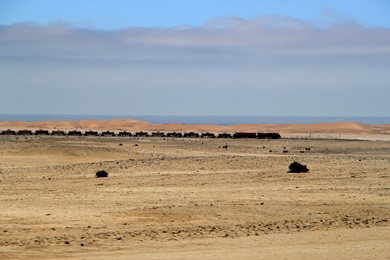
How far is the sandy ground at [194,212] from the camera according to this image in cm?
1325

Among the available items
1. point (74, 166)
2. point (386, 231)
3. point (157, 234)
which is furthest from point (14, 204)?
point (74, 166)

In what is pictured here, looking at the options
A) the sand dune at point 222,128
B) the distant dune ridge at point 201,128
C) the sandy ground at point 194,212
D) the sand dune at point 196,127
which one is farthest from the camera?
the sand dune at point 196,127

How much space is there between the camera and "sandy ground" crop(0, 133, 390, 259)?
13.2m

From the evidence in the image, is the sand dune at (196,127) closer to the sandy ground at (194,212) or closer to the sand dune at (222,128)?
the sand dune at (222,128)

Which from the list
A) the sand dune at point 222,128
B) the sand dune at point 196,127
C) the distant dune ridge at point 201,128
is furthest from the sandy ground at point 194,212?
the sand dune at point 196,127

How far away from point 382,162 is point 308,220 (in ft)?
63.2

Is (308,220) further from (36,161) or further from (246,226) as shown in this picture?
(36,161)

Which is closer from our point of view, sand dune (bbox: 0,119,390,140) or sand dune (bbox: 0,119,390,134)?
sand dune (bbox: 0,119,390,140)

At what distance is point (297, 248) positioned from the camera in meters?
13.5

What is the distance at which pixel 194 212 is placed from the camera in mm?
17891

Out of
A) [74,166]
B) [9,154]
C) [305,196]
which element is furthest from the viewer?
[9,154]

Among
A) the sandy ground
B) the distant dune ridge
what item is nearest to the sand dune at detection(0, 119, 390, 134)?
the distant dune ridge

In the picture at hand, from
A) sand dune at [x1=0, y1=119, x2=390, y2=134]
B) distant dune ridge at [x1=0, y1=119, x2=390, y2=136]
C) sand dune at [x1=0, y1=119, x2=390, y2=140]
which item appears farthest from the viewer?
sand dune at [x1=0, y1=119, x2=390, y2=134]

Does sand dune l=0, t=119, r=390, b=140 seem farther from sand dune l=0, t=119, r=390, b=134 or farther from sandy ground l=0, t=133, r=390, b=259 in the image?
sandy ground l=0, t=133, r=390, b=259
